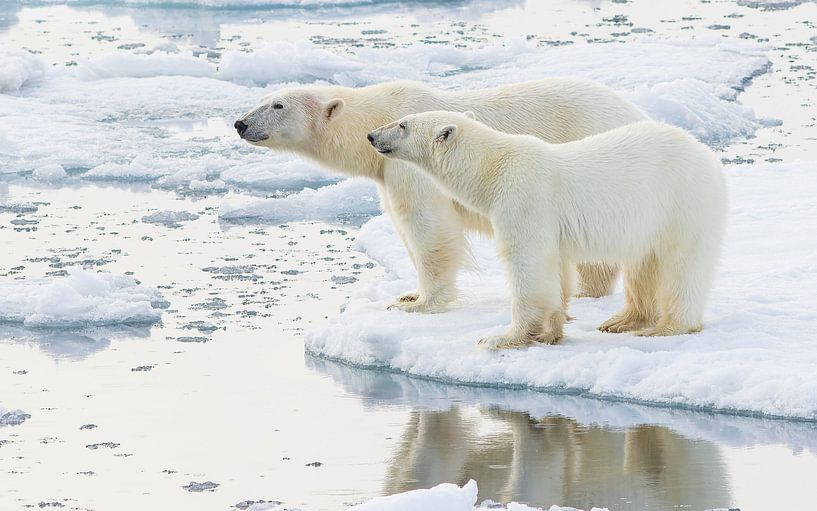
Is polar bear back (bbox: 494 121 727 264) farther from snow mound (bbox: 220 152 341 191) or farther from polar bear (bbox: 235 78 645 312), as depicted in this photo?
snow mound (bbox: 220 152 341 191)

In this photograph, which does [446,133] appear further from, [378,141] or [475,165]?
[378,141]

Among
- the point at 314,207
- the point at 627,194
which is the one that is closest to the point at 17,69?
the point at 314,207

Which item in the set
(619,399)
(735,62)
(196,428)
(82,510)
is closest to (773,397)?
(619,399)

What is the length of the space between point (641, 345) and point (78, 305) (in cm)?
293

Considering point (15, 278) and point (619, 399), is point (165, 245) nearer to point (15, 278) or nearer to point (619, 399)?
point (15, 278)

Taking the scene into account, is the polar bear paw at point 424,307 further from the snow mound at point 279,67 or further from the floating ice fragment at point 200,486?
the snow mound at point 279,67

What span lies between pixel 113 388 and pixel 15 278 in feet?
6.69

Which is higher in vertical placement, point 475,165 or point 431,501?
point 475,165

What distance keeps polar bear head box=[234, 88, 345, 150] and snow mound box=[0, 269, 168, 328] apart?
3.43ft

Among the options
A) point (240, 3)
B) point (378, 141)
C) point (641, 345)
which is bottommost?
point (240, 3)


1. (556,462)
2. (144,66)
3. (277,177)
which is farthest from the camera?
(144,66)

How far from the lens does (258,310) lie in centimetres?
745

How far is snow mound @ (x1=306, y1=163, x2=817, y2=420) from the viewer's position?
226 inches

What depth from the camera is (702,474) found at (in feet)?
16.5
